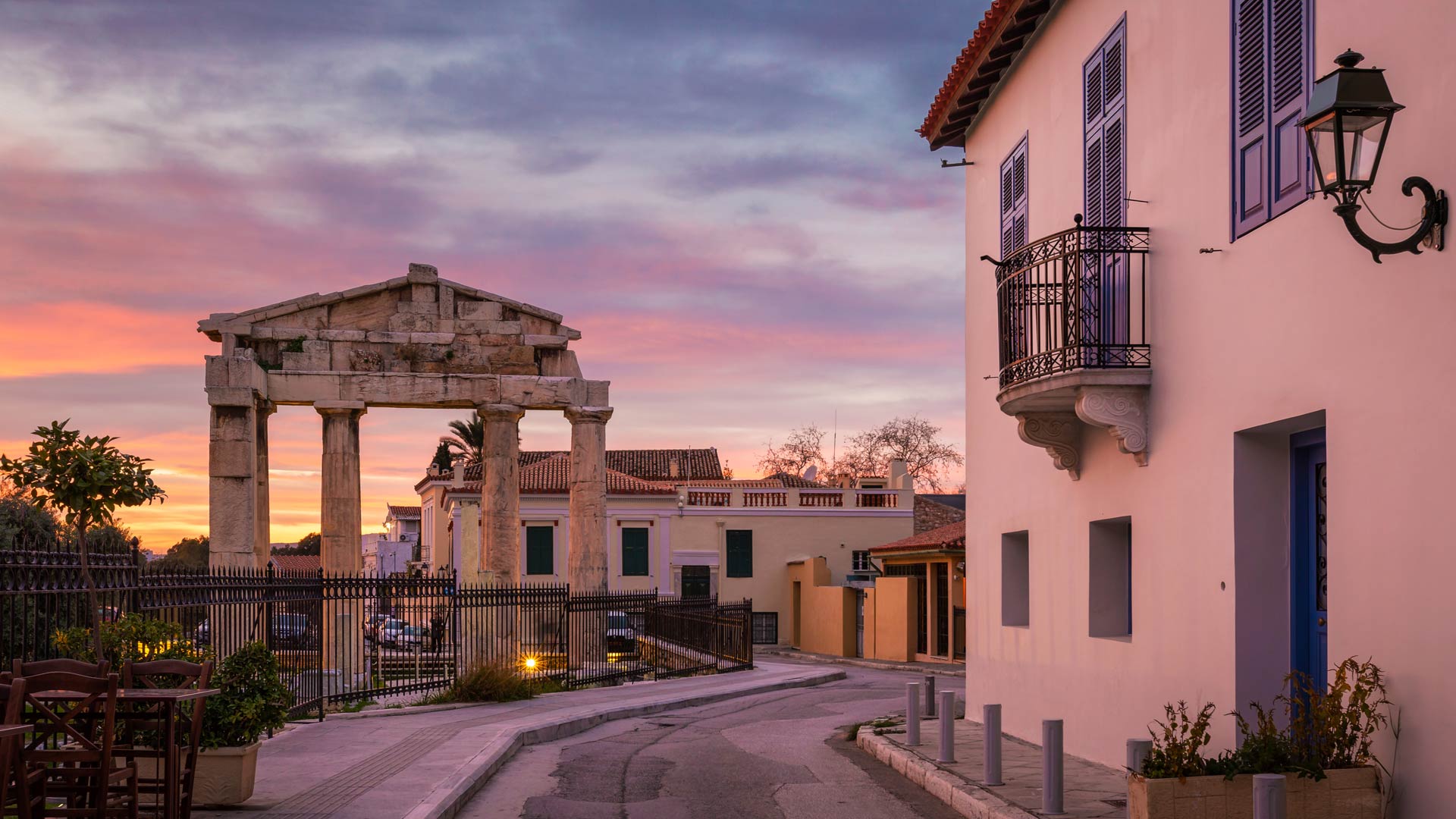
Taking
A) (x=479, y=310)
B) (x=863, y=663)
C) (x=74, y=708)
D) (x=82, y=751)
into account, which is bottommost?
(x=863, y=663)

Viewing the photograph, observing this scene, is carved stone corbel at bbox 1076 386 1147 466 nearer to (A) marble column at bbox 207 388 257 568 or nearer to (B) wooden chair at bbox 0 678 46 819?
(B) wooden chair at bbox 0 678 46 819

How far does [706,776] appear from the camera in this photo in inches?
536

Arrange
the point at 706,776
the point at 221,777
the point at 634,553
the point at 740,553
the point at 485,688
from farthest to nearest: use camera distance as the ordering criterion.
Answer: the point at 634,553
the point at 740,553
the point at 485,688
the point at 706,776
the point at 221,777

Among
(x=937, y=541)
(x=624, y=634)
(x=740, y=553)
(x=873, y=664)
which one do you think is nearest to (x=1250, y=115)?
(x=624, y=634)

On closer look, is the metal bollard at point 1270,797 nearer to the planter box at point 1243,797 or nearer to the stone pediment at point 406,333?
the planter box at point 1243,797

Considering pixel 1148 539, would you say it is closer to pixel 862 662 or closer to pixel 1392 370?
pixel 1392 370

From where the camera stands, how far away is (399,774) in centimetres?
1251

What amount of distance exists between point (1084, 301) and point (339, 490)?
736 inches

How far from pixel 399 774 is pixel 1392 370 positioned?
8.67 meters

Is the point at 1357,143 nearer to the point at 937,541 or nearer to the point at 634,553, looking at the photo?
the point at 937,541

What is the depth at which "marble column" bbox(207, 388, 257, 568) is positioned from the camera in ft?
83.0

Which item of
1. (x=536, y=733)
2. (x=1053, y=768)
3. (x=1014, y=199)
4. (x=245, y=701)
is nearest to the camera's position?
(x=1053, y=768)

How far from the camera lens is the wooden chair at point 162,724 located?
895 cm

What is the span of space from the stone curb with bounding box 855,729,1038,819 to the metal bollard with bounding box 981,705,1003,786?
0.16m
